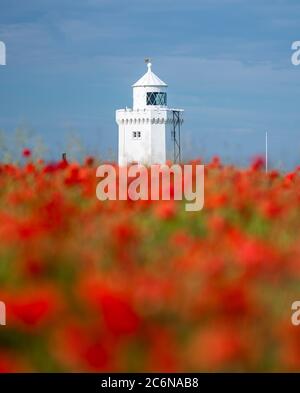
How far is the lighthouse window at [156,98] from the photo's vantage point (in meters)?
39.8

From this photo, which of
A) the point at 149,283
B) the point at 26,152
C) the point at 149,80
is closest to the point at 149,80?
the point at 149,80

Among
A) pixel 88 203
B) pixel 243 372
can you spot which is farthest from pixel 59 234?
pixel 243 372

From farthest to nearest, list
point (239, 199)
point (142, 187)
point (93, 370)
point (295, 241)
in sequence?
point (142, 187)
point (239, 199)
point (295, 241)
point (93, 370)

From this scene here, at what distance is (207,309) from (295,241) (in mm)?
742

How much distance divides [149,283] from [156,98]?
38.0m

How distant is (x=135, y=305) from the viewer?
7.07 feet

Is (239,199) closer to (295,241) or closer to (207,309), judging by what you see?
(295,241)
